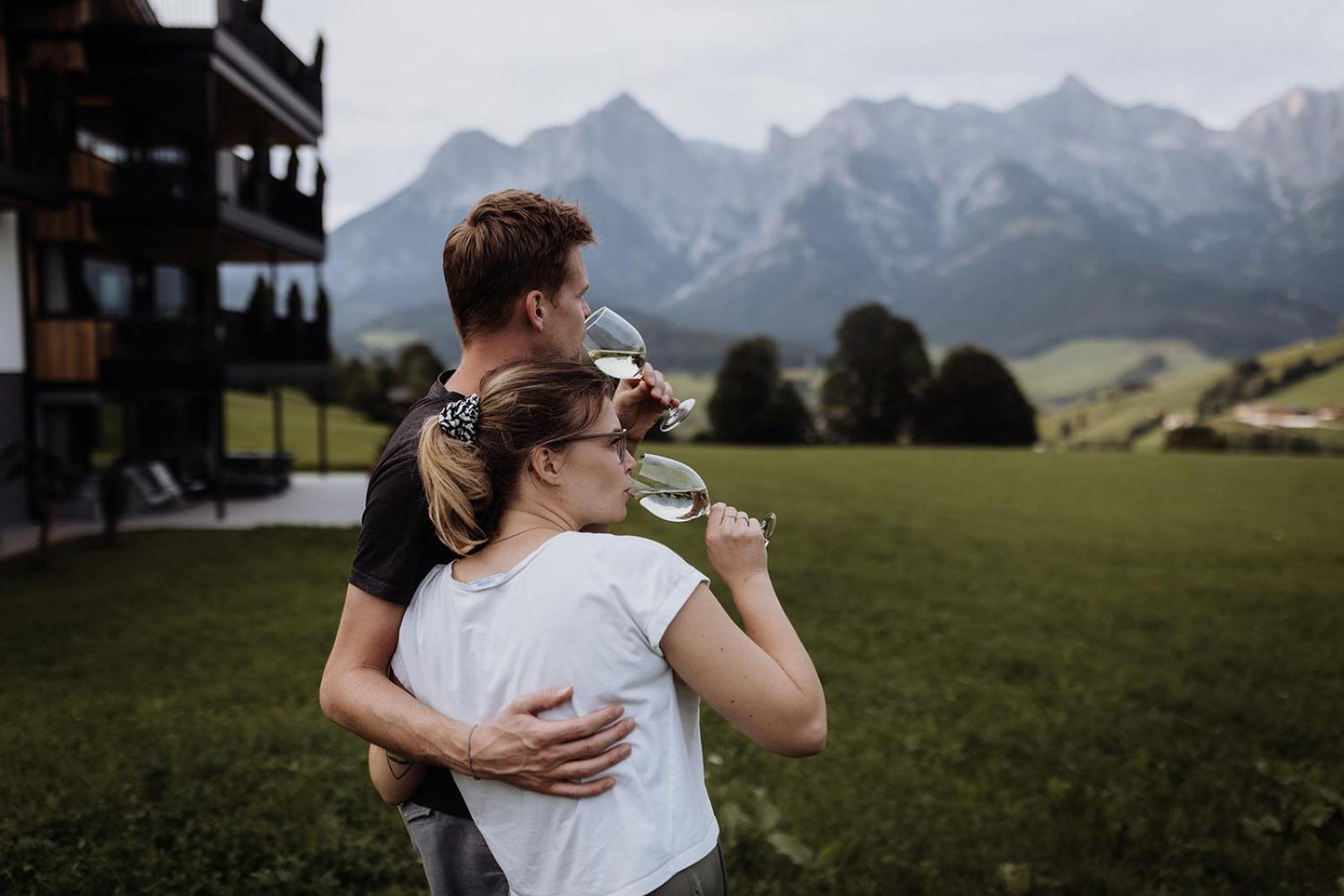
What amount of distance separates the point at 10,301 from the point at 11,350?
0.73 meters

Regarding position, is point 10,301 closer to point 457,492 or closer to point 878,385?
point 457,492

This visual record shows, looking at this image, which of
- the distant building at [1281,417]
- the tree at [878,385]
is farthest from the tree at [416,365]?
the distant building at [1281,417]

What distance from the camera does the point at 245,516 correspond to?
16172 mm

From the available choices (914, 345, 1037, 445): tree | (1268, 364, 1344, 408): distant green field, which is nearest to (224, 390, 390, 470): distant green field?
(914, 345, 1037, 445): tree

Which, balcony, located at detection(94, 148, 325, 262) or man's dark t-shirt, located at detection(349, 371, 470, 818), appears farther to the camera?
balcony, located at detection(94, 148, 325, 262)

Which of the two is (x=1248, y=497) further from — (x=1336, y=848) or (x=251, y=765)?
(x=251, y=765)

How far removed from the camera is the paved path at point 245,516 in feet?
46.0

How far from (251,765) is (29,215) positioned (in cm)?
1324

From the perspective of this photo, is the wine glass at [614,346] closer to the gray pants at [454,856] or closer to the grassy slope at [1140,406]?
the gray pants at [454,856]

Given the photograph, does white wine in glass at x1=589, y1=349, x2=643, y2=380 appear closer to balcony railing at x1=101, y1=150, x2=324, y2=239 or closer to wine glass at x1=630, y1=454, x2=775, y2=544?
wine glass at x1=630, y1=454, x2=775, y2=544

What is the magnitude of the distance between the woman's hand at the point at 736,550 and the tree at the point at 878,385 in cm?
6003

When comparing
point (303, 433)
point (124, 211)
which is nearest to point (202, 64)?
point (124, 211)

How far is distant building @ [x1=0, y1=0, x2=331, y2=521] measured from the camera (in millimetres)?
14898

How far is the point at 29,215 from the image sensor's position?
15.4m
